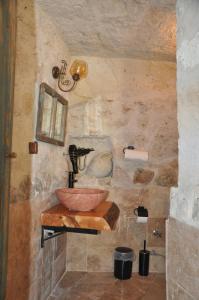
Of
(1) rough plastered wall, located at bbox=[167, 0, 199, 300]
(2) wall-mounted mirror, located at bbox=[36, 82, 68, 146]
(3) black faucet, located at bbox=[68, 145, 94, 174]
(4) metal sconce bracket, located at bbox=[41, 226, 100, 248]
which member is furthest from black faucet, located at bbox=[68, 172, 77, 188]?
(1) rough plastered wall, located at bbox=[167, 0, 199, 300]

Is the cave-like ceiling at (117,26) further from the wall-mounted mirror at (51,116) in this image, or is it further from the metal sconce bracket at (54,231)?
the metal sconce bracket at (54,231)

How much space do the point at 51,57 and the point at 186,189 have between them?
4.51 ft

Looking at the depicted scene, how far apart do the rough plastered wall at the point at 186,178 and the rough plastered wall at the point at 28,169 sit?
0.85 m

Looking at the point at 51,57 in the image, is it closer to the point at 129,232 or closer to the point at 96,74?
the point at 96,74

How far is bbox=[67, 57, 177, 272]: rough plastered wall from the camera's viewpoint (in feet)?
7.91

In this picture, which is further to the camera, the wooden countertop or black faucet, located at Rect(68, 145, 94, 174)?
black faucet, located at Rect(68, 145, 94, 174)

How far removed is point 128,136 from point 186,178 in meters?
1.49

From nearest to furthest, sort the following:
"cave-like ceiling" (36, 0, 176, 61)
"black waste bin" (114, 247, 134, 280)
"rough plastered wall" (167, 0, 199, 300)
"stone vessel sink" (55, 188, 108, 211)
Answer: "rough plastered wall" (167, 0, 199, 300) < "cave-like ceiling" (36, 0, 176, 61) < "stone vessel sink" (55, 188, 108, 211) < "black waste bin" (114, 247, 134, 280)

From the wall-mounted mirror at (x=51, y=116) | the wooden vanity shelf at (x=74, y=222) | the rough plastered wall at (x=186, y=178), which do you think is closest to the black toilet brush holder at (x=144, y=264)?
the wooden vanity shelf at (x=74, y=222)

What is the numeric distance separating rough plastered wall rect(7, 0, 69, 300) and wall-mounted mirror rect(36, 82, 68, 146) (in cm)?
5

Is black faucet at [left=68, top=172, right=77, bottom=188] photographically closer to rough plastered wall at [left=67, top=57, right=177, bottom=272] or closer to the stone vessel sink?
rough plastered wall at [left=67, top=57, right=177, bottom=272]

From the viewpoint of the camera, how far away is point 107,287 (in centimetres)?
210

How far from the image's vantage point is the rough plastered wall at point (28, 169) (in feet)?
4.74

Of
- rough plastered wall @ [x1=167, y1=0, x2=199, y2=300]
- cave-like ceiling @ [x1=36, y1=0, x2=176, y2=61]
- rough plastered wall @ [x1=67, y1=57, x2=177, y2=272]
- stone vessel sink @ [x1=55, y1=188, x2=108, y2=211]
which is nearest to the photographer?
rough plastered wall @ [x1=167, y1=0, x2=199, y2=300]
